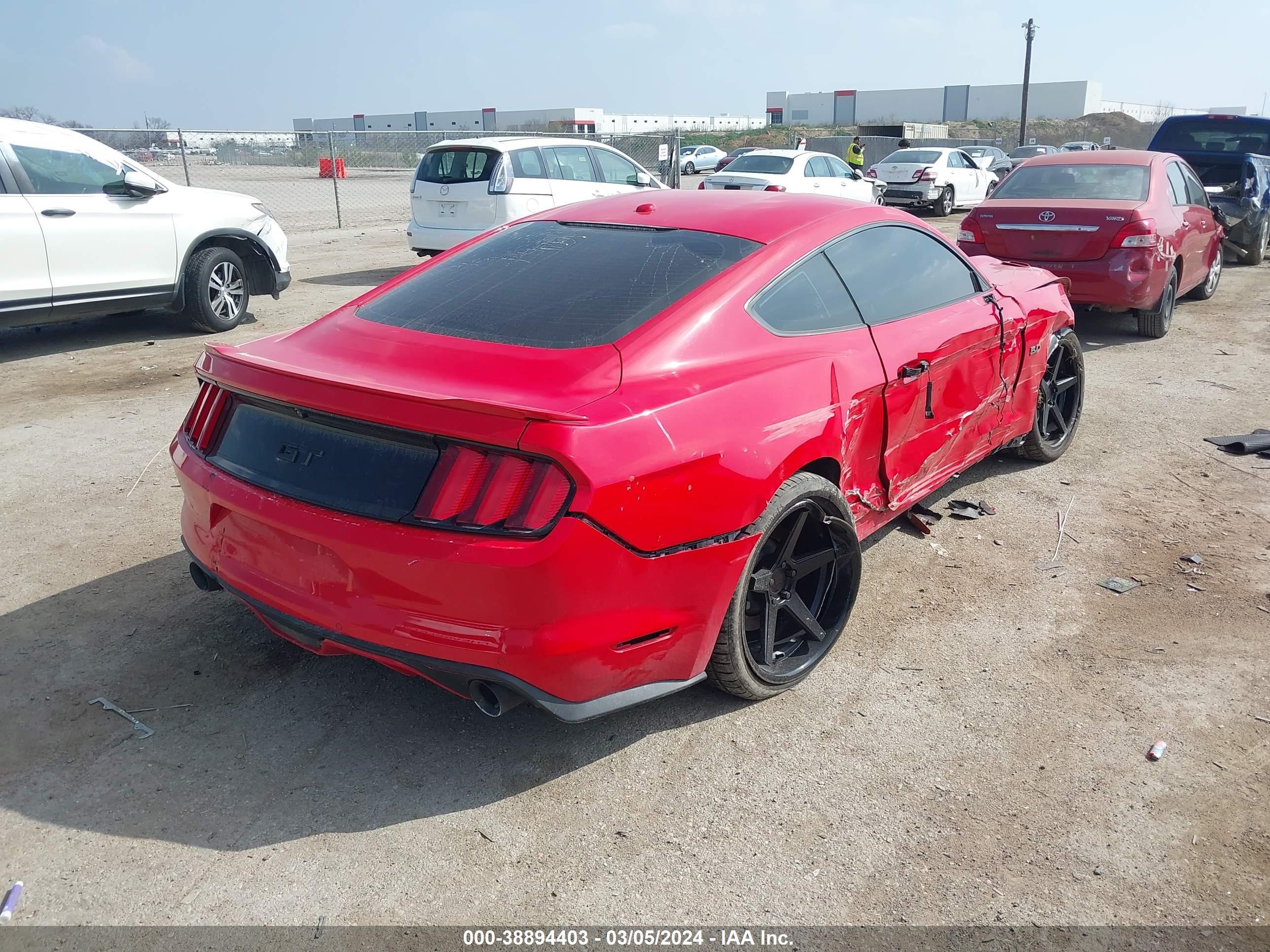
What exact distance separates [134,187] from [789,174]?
10910mm

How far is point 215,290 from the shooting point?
8953 millimetres

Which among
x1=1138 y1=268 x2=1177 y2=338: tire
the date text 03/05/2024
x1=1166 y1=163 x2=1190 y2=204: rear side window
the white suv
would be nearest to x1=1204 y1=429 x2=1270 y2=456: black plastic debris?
x1=1138 y1=268 x2=1177 y2=338: tire

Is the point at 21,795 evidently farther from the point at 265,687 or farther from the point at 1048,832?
the point at 1048,832

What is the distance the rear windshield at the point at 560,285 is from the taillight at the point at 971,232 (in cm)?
608

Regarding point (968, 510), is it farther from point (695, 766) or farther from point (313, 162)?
point (313, 162)

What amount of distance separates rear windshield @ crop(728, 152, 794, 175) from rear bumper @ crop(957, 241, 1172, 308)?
28.3 feet

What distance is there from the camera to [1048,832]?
8.87 ft

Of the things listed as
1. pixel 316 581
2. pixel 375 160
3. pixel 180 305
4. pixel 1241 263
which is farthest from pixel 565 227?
pixel 375 160

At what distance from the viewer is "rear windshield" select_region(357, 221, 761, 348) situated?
308 cm

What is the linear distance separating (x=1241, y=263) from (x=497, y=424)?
50.7ft

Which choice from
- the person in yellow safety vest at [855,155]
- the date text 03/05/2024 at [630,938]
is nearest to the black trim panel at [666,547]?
the date text 03/05/2024 at [630,938]

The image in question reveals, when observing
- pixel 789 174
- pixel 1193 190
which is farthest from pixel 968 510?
pixel 789 174

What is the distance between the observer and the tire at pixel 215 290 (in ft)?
28.5

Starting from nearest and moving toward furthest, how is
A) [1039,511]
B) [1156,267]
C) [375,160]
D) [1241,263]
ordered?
[1039,511], [1156,267], [1241,263], [375,160]
